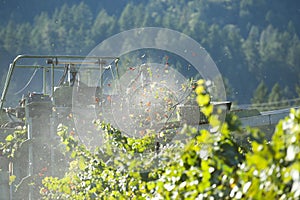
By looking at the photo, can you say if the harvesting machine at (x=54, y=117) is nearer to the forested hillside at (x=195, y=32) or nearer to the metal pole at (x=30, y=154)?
the metal pole at (x=30, y=154)

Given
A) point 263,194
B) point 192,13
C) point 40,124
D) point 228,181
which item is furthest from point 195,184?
point 192,13

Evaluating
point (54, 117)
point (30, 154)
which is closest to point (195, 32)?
point (54, 117)

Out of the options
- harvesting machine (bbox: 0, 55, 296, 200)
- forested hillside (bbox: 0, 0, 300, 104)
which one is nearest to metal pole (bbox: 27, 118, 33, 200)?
harvesting machine (bbox: 0, 55, 296, 200)

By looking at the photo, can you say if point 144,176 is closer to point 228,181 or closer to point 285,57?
point 228,181

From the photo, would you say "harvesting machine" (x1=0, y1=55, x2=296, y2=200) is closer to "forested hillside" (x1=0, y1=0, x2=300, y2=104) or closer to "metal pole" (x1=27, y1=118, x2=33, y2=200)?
"metal pole" (x1=27, y1=118, x2=33, y2=200)

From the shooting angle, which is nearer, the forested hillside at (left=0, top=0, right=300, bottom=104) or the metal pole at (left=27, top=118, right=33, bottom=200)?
the metal pole at (left=27, top=118, right=33, bottom=200)

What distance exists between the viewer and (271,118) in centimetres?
907

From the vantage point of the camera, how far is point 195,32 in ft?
375

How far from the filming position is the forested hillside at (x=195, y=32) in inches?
3885

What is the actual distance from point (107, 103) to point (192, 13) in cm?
13594

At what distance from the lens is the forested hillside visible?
3885 inches

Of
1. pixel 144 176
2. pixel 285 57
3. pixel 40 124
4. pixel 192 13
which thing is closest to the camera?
pixel 144 176

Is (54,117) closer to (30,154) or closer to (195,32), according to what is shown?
(30,154)

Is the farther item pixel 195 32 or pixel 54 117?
pixel 195 32
